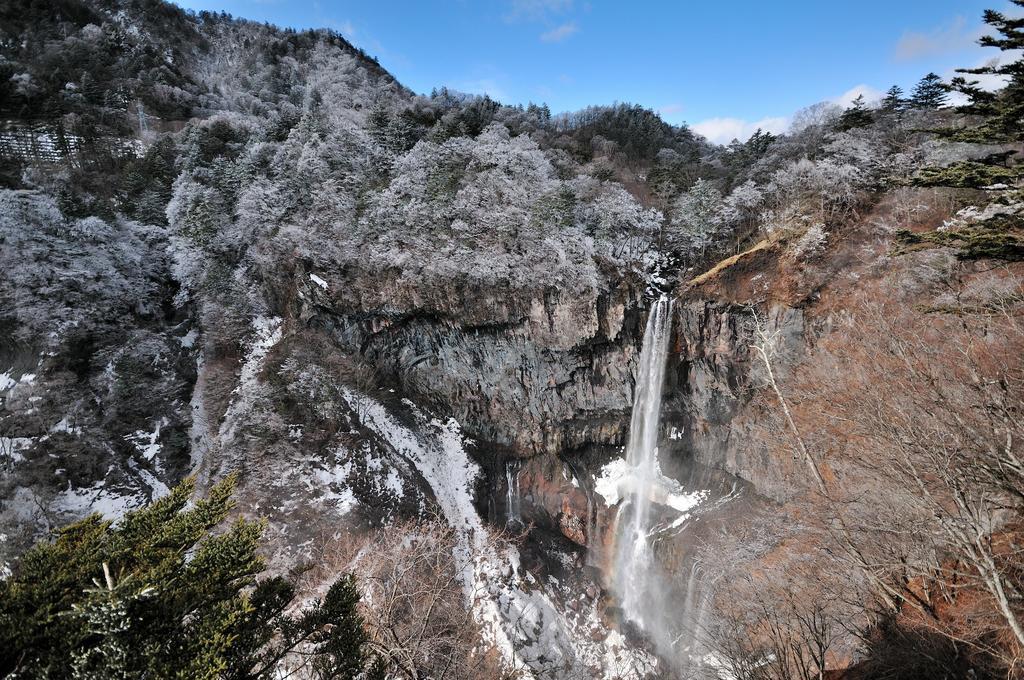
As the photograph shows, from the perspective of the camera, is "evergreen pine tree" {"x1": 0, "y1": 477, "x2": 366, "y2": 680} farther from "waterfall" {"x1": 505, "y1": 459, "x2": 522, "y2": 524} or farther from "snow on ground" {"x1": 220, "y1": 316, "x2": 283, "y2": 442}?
"waterfall" {"x1": 505, "y1": 459, "x2": 522, "y2": 524}

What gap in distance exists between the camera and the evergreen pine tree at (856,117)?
2172 centimetres

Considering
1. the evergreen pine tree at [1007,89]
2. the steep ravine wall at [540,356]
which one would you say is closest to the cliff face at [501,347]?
the steep ravine wall at [540,356]

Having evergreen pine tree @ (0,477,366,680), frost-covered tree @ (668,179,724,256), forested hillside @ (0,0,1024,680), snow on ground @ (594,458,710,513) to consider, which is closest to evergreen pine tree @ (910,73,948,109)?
forested hillside @ (0,0,1024,680)

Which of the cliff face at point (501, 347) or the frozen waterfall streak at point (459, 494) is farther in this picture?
the cliff face at point (501, 347)

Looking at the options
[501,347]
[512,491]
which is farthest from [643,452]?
[501,347]

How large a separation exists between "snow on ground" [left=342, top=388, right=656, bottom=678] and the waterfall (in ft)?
5.76

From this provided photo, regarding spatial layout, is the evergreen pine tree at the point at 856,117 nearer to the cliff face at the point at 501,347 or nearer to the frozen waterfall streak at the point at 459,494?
the cliff face at the point at 501,347

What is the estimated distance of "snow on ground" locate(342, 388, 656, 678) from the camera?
15430 mm

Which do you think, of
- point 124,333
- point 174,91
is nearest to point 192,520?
point 124,333

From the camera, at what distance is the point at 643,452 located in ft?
68.0

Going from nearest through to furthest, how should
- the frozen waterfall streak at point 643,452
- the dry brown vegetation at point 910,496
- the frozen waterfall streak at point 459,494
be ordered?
the dry brown vegetation at point 910,496
the frozen waterfall streak at point 459,494
the frozen waterfall streak at point 643,452

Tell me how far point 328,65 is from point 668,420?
4550cm

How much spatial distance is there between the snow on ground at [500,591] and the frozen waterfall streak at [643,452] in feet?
8.05

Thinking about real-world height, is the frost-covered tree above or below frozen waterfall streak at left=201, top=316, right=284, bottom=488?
above
